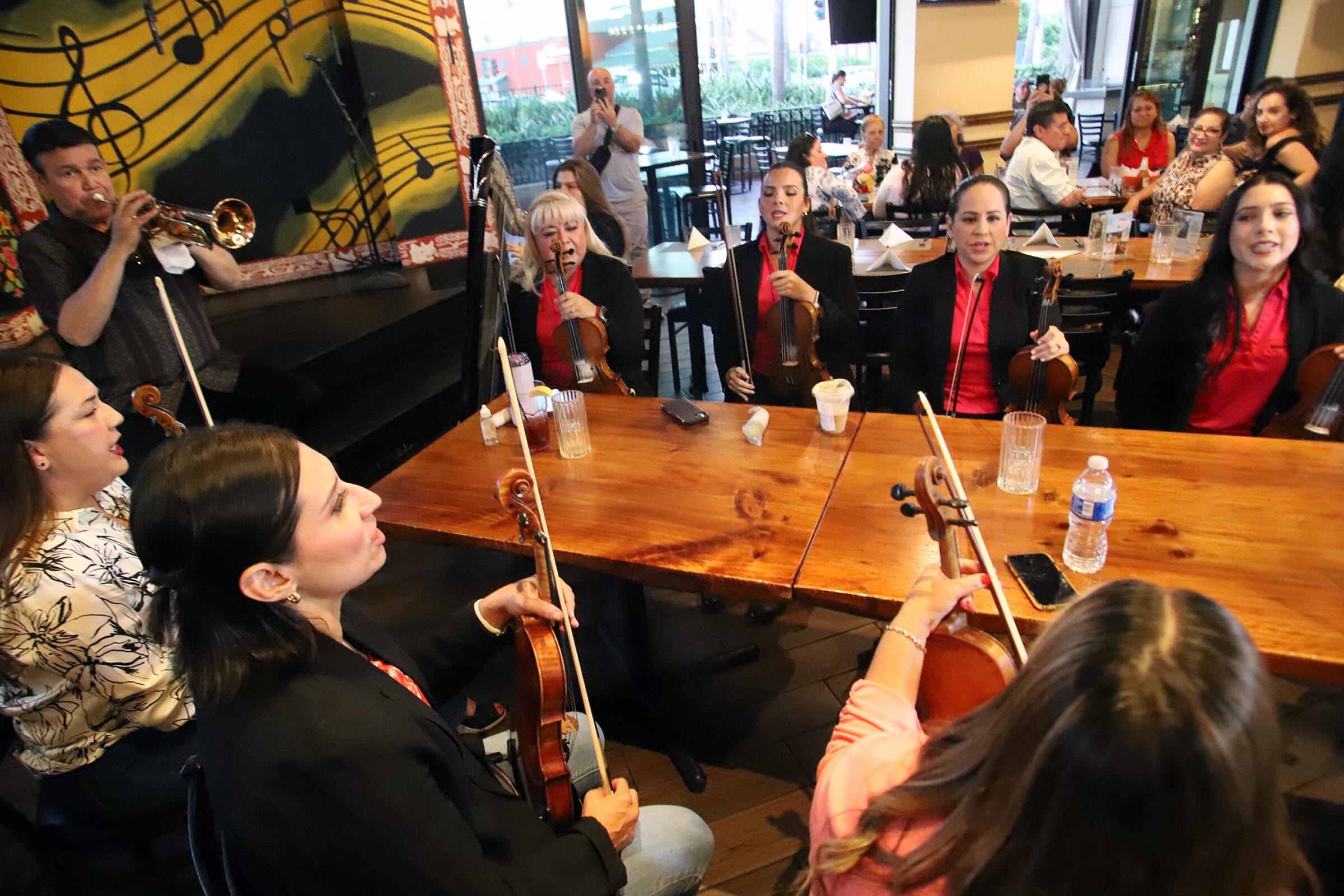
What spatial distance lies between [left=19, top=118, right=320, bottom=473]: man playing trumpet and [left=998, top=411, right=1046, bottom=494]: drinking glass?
8.74 ft

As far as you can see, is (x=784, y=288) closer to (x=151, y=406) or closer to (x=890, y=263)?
(x=890, y=263)

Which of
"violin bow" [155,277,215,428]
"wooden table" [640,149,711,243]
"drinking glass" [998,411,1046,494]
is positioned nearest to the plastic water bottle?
"drinking glass" [998,411,1046,494]

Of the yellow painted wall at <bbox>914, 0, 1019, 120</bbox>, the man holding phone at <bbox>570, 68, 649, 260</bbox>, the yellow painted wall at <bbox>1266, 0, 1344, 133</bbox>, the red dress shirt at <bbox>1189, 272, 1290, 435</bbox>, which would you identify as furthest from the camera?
the yellow painted wall at <bbox>914, 0, 1019, 120</bbox>

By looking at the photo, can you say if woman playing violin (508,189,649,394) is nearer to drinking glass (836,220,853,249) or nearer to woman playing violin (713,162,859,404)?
woman playing violin (713,162,859,404)

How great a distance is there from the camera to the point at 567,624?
1.35m

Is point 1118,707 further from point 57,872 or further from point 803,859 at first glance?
point 57,872

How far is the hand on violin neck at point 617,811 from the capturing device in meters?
1.21

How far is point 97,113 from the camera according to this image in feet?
12.9

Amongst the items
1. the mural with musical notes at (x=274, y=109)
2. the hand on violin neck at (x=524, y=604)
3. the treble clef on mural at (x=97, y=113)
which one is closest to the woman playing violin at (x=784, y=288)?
the hand on violin neck at (x=524, y=604)

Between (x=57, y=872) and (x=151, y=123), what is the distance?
4104 millimetres

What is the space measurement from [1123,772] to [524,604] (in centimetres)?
101

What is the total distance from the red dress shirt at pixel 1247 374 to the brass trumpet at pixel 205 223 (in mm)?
3308

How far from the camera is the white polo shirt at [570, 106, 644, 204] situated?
17.1ft

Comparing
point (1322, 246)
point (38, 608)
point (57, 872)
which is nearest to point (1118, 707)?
point (38, 608)
